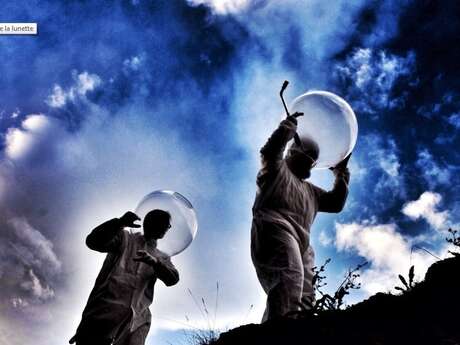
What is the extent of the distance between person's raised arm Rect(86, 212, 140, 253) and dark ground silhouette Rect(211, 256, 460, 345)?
7.38 feet

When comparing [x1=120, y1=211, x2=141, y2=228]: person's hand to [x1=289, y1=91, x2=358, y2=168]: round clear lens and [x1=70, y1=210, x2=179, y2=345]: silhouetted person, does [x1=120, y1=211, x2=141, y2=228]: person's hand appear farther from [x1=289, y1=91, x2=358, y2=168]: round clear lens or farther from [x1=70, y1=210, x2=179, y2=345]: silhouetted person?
[x1=289, y1=91, x2=358, y2=168]: round clear lens

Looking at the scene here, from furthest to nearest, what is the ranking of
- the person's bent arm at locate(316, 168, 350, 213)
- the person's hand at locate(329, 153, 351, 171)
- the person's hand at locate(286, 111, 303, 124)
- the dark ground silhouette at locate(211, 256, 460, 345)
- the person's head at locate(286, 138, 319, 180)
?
the person's hand at locate(329, 153, 351, 171)
the person's bent arm at locate(316, 168, 350, 213)
the person's head at locate(286, 138, 319, 180)
the person's hand at locate(286, 111, 303, 124)
the dark ground silhouette at locate(211, 256, 460, 345)

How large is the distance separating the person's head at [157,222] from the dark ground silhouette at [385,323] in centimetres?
227

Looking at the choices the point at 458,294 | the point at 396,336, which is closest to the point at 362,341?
the point at 396,336

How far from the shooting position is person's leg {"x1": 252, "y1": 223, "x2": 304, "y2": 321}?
372 centimetres

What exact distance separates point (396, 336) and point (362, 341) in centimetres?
15

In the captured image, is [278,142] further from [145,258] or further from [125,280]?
[125,280]

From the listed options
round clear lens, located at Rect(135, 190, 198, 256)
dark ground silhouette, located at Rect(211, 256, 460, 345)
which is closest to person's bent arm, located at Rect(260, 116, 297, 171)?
round clear lens, located at Rect(135, 190, 198, 256)

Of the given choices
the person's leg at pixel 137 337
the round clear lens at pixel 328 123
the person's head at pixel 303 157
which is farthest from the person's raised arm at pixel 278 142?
the person's leg at pixel 137 337

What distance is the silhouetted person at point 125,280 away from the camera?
4.09m

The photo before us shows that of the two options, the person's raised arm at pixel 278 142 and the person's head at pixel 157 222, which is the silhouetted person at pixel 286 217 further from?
the person's head at pixel 157 222

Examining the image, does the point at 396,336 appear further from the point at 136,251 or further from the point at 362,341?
the point at 136,251

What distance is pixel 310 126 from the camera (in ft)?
14.4

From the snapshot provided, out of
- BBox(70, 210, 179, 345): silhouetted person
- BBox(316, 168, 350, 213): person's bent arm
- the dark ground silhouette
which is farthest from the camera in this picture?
BBox(316, 168, 350, 213): person's bent arm
